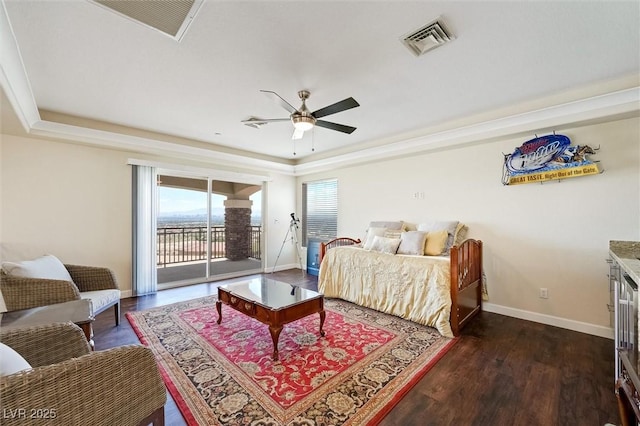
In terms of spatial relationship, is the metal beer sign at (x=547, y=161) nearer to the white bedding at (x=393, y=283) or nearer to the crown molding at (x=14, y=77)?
the white bedding at (x=393, y=283)

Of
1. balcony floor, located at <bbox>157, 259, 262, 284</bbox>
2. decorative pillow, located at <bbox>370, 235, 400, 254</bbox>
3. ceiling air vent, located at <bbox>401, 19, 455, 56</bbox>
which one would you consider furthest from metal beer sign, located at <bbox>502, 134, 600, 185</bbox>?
balcony floor, located at <bbox>157, 259, 262, 284</bbox>

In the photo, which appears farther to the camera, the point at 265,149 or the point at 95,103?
the point at 265,149

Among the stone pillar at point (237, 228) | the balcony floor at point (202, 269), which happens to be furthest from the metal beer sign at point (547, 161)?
the balcony floor at point (202, 269)

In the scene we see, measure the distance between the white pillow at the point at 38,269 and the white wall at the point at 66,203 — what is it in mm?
1044

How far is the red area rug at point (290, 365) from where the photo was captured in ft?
5.54

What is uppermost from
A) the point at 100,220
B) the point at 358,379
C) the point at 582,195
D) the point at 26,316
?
the point at 582,195

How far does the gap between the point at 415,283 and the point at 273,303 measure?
1.66 metres

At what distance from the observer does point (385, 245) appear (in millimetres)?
3736

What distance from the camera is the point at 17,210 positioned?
327 cm

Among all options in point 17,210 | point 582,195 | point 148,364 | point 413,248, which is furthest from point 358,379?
point 17,210

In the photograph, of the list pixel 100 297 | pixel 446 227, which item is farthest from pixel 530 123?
pixel 100 297

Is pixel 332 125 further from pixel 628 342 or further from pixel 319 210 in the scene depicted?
pixel 319 210

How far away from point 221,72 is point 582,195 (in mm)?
3990

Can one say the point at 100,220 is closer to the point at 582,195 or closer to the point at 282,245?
the point at 282,245
